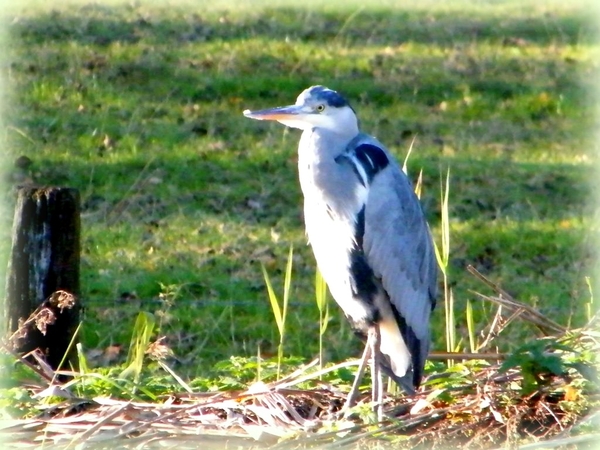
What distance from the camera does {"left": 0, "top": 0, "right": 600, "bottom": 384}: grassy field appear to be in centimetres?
601

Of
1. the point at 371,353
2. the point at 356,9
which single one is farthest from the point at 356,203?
the point at 356,9

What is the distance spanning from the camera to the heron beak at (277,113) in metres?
3.89

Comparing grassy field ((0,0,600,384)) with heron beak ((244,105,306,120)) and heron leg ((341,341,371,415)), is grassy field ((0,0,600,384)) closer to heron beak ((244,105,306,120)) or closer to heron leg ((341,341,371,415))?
heron beak ((244,105,306,120))

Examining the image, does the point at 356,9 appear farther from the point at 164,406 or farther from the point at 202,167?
the point at 164,406

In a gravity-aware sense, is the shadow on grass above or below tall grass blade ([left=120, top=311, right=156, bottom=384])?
above

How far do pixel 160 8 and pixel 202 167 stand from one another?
324cm

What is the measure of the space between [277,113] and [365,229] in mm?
489

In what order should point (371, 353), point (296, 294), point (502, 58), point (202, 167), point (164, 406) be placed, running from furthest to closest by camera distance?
point (502, 58) < point (202, 167) < point (296, 294) < point (371, 353) < point (164, 406)

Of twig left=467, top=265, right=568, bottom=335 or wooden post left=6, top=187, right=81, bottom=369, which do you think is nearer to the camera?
twig left=467, top=265, right=568, bottom=335

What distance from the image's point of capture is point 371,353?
12.5 ft

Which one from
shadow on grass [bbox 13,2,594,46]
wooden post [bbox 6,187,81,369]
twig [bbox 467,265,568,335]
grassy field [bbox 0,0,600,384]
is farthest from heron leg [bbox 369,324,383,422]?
shadow on grass [bbox 13,2,594,46]

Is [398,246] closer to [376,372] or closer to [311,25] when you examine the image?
[376,372]

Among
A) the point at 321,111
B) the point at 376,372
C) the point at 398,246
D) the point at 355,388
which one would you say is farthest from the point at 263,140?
the point at 355,388

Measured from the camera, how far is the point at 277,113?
390 centimetres
